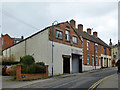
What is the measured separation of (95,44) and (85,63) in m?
8.85

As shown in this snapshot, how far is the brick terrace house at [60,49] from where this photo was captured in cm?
2331

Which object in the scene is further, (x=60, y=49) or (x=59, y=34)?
(x=59, y=34)

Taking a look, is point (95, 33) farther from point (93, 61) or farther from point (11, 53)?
point (11, 53)

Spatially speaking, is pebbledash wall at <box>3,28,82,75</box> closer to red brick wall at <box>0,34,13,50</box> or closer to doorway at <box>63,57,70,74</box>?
doorway at <box>63,57,70,74</box>

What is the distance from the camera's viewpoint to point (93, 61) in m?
37.8

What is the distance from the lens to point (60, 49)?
25.2 m

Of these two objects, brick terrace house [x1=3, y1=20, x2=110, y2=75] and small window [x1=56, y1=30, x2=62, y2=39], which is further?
small window [x1=56, y1=30, x2=62, y2=39]

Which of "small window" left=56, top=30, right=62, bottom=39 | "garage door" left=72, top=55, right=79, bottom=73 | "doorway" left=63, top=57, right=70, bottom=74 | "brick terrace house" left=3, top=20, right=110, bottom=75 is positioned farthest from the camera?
"garage door" left=72, top=55, right=79, bottom=73

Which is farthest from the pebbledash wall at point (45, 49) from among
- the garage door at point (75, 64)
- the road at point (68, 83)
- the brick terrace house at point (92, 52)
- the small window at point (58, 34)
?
the brick terrace house at point (92, 52)

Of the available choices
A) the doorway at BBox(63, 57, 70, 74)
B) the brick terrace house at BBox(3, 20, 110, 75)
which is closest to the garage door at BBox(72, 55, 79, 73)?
the brick terrace house at BBox(3, 20, 110, 75)

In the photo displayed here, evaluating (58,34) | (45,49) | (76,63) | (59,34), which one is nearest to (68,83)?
(45,49)

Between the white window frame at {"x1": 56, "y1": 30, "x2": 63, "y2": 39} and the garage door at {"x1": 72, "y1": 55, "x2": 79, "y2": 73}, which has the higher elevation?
the white window frame at {"x1": 56, "y1": 30, "x2": 63, "y2": 39}

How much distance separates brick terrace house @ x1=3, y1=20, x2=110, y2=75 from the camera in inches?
918

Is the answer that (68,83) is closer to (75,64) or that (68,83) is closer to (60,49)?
(60,49)
